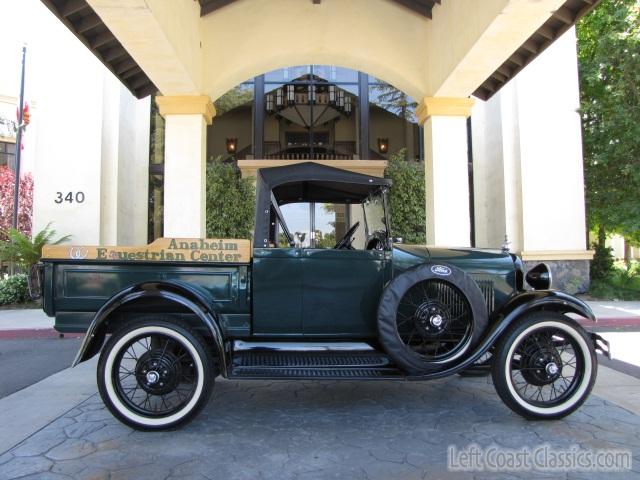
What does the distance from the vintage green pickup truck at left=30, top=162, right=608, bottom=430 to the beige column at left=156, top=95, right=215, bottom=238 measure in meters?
3.82

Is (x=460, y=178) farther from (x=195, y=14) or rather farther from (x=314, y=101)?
(x=314, y=101)

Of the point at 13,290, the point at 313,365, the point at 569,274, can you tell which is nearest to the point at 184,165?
the point at 313,365

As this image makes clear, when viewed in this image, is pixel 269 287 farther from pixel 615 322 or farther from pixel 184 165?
pixel 615 322

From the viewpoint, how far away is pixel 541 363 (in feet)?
11.3

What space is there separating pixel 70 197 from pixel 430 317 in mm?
9510

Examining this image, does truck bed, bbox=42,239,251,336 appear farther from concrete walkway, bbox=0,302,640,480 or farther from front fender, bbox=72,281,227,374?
concrete walkway, bbox=0,302,640,480

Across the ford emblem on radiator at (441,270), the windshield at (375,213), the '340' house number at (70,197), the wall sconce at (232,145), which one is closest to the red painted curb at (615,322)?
the windshield at (375,213)

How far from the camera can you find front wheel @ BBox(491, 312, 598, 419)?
132 inches

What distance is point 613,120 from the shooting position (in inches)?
395

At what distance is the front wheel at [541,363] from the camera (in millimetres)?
3355

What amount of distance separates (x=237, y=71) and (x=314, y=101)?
645 cm

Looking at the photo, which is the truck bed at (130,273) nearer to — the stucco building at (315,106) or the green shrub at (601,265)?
the stucco building at (315,106)

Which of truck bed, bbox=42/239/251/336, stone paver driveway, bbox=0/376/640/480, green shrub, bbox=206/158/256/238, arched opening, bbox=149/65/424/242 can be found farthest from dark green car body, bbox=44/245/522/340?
arched opening, bbox=149/65/424/242

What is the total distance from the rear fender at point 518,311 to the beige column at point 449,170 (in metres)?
4.03
